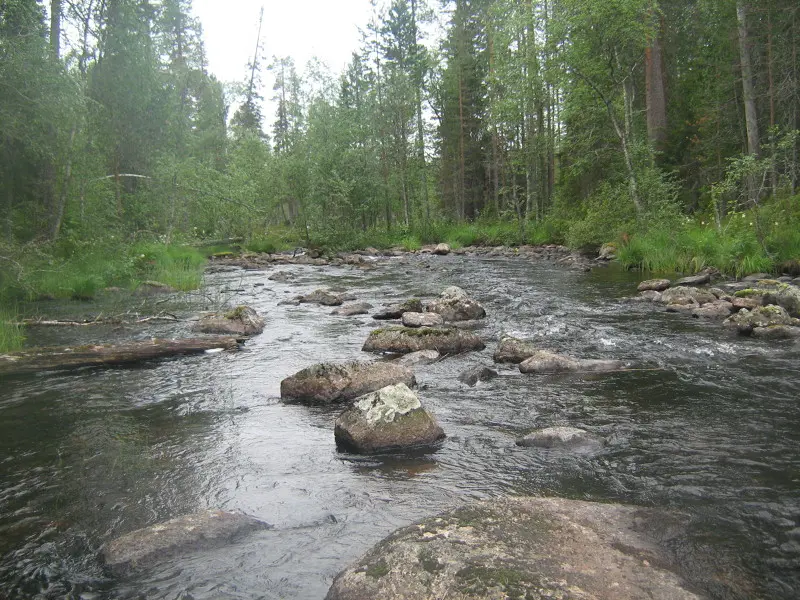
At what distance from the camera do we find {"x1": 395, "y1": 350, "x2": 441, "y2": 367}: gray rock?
8.32m

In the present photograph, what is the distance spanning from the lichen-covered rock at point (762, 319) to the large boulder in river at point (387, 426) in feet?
21.2

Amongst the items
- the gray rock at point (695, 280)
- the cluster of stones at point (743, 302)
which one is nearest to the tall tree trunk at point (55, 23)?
the cluster of stones at point (743, 302)

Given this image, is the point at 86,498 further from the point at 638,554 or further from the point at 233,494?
the point at 638,554

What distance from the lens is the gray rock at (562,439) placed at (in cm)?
505

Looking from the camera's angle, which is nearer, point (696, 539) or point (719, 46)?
point (696, 539)

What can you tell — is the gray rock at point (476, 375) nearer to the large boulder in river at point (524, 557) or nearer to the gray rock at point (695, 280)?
the large boulder in river at point (524, 557)

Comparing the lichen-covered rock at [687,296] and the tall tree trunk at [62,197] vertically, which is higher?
the tall tree trunk at [62,197]

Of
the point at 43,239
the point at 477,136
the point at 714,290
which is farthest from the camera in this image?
the point at 477,136

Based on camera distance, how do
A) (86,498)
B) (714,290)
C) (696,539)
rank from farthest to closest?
1. (714,290)
2. (86,498)
3. (696,539)

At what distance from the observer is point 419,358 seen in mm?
8469

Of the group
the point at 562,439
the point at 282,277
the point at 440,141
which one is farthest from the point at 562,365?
the point at 440,141

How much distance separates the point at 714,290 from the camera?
40.6 feet

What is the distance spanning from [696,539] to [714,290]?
10.3 metres

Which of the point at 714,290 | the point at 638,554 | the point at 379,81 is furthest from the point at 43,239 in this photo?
the point at 379,81
